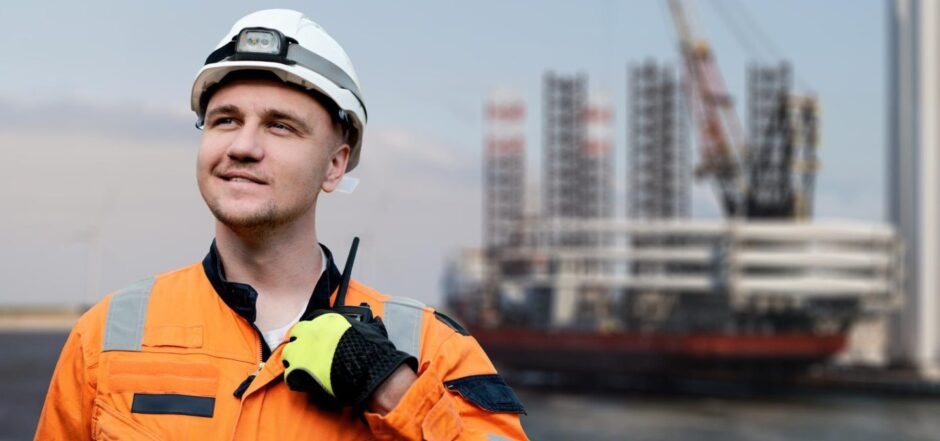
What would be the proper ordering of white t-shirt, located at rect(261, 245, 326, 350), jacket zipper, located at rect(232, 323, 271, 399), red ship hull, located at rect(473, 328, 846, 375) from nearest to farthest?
jacket zipper, located at rect(232, 323, 271, 399) → white t-shirt, located at rect(261, 245, 326, 350) → red ship hull, located at rect(473, 328, 846, 375)

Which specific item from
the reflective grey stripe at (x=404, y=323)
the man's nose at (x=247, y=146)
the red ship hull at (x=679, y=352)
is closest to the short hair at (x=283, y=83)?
the man's nose at (x=247, y=146)

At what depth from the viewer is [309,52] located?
7.19ft

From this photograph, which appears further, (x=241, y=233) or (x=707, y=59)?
(x=707, y=59)

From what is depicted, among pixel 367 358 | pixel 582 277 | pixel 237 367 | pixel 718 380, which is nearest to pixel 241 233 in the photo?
pixel 237 367

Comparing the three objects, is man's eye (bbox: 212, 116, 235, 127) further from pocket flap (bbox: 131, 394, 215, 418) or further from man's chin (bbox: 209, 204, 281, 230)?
pocket flap (bbox: 131, 394, 215, 418)

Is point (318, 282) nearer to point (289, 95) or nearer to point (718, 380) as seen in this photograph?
point (289, 95)

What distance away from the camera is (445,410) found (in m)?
1.97

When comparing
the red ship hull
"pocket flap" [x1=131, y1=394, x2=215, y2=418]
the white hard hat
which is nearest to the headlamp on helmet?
the white hard hat

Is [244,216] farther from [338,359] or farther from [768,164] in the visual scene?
[768,164]

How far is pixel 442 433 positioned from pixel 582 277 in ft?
222

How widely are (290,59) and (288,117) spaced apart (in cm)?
11

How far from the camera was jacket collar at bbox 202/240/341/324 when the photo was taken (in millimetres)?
2102

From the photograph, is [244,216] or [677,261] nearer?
[244,216]

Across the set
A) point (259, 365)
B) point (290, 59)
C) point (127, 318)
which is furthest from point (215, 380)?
point (290, 59)
